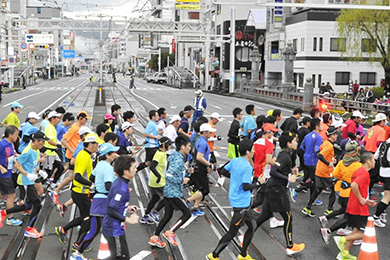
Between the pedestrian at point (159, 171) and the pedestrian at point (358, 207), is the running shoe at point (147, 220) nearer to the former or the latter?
the pedestrian at point (159, 171)

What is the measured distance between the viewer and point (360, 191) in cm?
692

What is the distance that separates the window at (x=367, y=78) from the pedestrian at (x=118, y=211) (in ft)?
153

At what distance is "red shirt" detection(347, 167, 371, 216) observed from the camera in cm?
691

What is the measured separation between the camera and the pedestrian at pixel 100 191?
254 inches

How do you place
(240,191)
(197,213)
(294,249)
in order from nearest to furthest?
(240,191) < (294,249) < (197,213)

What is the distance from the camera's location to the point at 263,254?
7473 mm

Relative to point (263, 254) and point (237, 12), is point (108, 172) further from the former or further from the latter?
point (237, 12)

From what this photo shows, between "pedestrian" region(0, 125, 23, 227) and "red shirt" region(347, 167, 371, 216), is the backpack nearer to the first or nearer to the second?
"red shirt" region(347, 167, 371, 216)

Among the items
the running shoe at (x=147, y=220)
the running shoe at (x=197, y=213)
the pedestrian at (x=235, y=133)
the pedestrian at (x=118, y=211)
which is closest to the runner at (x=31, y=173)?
the running shoe at (x=147, y=220)

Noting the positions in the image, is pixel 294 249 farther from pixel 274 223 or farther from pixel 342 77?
pixel 342 77

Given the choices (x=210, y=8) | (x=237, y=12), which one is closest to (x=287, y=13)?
(x=237, y=12)

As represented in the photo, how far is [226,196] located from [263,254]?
3560 mm

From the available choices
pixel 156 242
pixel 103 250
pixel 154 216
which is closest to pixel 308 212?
pixel 154 216

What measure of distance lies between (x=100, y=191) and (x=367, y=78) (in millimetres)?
46694
